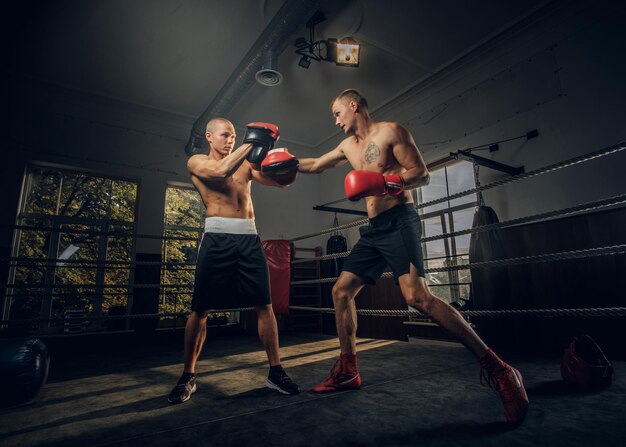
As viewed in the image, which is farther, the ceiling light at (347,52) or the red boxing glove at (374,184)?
the ceiling light at (347,52)

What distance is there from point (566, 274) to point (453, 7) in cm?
289

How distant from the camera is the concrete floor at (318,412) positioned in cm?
103

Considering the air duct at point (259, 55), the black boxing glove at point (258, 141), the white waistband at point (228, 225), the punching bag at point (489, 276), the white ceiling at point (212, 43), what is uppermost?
the white ceiling at point (212, 43)

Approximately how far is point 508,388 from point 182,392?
1317 millimetres

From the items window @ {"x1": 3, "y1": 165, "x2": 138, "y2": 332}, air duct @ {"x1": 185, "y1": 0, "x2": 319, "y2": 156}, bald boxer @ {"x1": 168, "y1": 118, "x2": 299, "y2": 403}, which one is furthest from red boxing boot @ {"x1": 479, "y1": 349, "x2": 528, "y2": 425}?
window @ {"x1": 3, "y1": 165, "x2": 138, "y2": 332}

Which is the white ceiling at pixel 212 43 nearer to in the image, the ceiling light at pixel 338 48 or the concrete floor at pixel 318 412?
the ceiling light at pixel 338 48

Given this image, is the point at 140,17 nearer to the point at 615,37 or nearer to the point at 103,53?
the point at 103,53

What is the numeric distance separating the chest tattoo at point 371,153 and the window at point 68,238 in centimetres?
392

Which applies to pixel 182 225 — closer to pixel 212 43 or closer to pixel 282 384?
pixel 212 43

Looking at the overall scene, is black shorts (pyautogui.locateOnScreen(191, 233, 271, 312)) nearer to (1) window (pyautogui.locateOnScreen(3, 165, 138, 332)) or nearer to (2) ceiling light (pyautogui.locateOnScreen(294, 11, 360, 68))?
(2) ceiling light (pyautogui.locateOnScreen(294, 11, 360, 68))

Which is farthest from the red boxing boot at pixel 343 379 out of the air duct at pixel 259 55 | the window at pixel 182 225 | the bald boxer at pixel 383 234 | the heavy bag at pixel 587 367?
the window at pixel 182 225

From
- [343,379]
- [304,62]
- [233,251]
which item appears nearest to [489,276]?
[343,379]

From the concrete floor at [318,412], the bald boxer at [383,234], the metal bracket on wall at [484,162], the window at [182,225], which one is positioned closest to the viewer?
the concrete floor at [318,412]

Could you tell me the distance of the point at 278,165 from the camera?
1.91m
